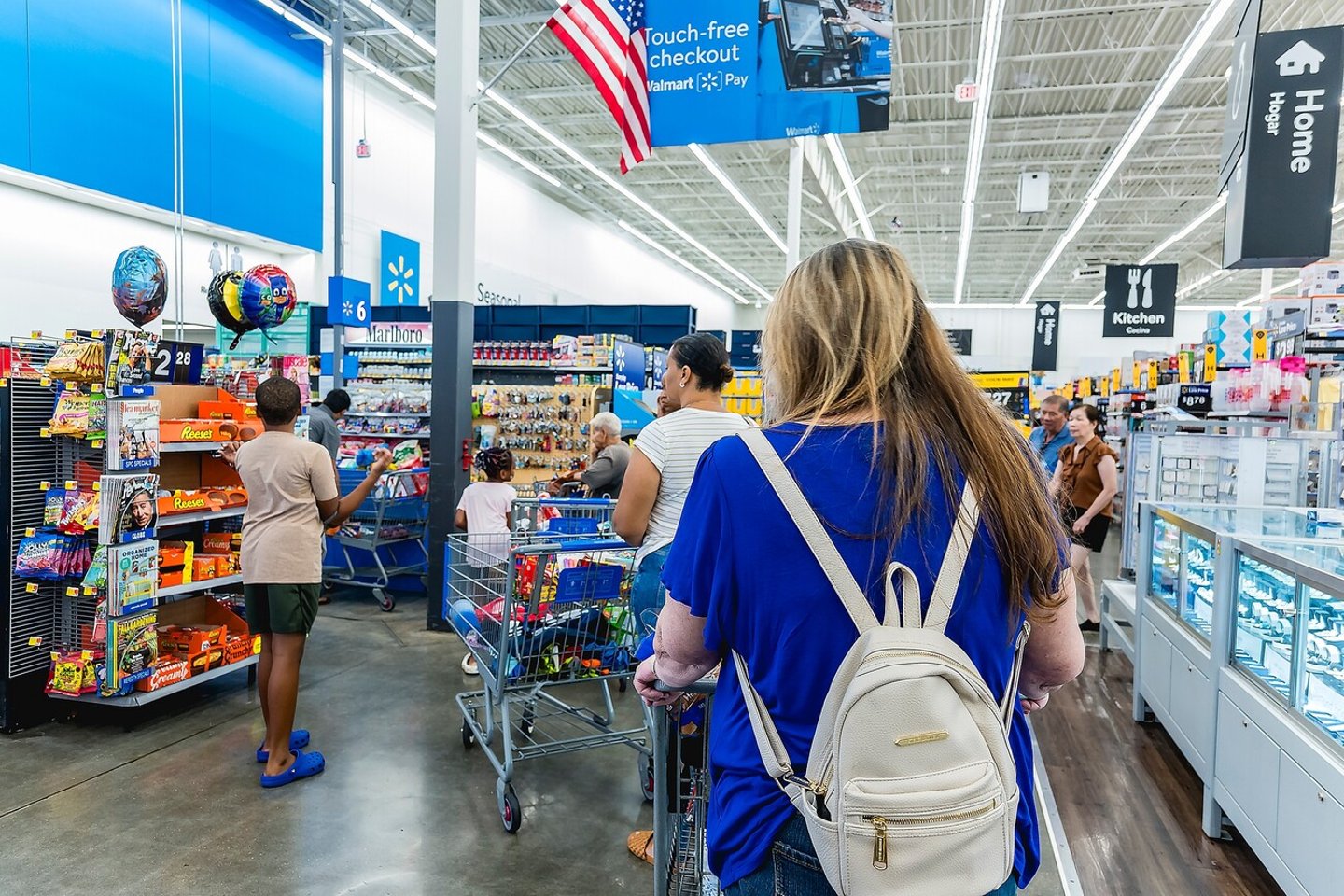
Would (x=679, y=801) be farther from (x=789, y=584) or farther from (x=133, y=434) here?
(x=133, y=434)

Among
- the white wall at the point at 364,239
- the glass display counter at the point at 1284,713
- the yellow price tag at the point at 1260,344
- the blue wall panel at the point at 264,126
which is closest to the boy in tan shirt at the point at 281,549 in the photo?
the glass display counter at the point at 1284,713

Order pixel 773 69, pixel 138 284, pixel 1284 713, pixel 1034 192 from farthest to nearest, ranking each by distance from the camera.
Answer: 1. pixel 1034 192
2. pixel 773 69
3. pixel 138 284
4. pixel 1284 713

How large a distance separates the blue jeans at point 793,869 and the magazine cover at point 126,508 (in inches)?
154

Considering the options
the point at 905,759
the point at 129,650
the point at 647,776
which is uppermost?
the point at 905,759

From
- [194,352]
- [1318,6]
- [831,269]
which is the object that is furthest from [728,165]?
[831,269]

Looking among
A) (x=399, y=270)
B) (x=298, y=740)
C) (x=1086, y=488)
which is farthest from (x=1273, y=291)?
(x=298, y=740)

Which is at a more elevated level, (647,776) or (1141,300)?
(1141,300)

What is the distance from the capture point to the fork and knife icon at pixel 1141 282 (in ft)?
54.5

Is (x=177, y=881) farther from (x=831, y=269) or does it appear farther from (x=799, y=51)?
(x=799, y=51)

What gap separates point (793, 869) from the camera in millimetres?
1121

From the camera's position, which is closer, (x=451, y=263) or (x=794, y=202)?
(x=451, y=263)

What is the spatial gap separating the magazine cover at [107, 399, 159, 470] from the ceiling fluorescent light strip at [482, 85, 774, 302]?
11.2ft

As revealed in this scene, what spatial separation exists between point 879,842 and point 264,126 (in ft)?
45.9

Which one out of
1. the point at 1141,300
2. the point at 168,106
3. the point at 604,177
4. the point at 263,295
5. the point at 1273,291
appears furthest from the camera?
the point at 1273,291
